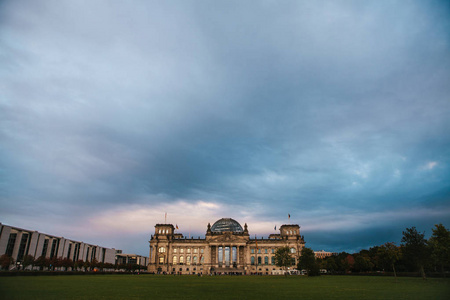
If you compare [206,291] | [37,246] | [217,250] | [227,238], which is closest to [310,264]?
[206,291]

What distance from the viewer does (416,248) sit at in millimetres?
57000

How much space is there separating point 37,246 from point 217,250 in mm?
86680

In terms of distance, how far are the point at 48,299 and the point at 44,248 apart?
328 feet

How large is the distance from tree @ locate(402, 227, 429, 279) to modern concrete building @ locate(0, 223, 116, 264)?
290 ft

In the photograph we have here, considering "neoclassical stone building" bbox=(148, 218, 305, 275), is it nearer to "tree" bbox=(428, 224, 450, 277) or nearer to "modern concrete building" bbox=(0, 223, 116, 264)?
"modern concrete building" bbox=(0, 223, 116, 264)

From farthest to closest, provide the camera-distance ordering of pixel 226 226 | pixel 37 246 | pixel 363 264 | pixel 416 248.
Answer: pixel 226 226
pixel 363 264
pixel 37 246
pixel 416 248

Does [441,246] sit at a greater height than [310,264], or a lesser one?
greater

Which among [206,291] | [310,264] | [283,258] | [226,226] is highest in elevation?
[226,226]

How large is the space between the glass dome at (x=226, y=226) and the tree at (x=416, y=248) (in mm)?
114144

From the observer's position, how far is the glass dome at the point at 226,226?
164875 mm

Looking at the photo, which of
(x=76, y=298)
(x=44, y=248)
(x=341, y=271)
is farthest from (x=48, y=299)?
(x=341, y=271)

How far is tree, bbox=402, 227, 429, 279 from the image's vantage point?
5675cm

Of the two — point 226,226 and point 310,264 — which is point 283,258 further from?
point 226,226

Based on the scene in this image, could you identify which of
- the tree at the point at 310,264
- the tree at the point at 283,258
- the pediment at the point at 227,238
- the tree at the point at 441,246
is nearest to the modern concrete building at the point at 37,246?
the pediment at the point at 227,238
